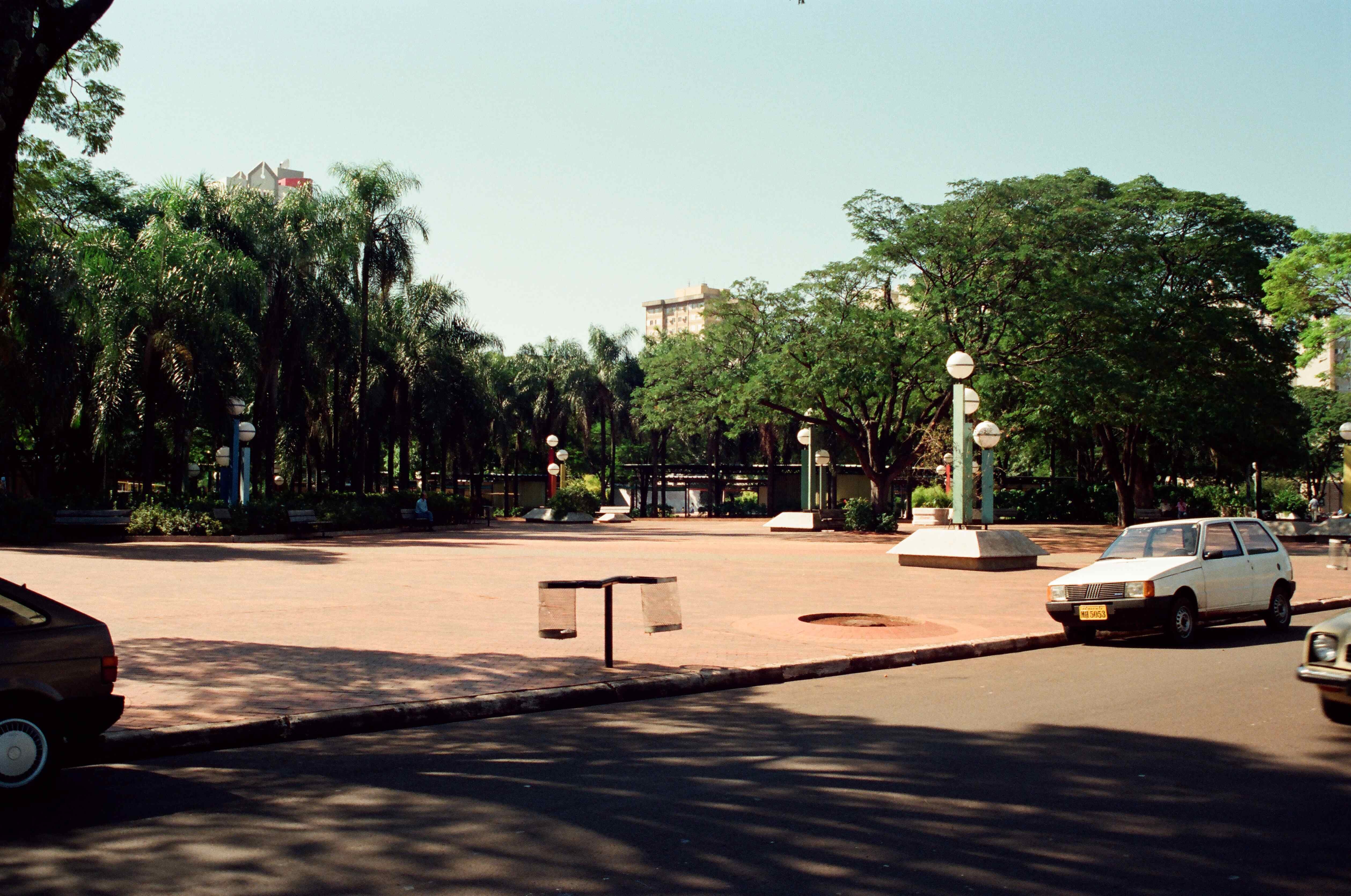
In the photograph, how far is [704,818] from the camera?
561cm

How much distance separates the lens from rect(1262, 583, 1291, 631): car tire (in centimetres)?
1370

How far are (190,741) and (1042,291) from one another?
30.6m

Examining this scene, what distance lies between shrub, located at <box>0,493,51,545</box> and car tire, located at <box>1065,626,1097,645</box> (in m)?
23.6

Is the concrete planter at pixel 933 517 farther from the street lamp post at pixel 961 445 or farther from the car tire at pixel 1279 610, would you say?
the car tire at pixel 1279 610

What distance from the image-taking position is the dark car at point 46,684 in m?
5.90

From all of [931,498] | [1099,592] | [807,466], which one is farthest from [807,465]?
[1099,592]

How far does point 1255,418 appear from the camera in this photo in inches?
1587

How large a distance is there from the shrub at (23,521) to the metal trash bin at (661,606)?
69.9 feet

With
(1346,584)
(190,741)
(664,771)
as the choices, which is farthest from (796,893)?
(1346,584)

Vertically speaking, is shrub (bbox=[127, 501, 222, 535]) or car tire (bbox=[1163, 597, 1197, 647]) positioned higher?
shrub (bbox=[127, 501, 222, 535])

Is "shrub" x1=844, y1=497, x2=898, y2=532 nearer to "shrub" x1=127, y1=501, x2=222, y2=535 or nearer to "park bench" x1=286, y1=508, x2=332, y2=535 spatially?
"park bench" x1=286, y1=508, x2=332, y2=535

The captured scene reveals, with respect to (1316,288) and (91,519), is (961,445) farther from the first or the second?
(91,519)

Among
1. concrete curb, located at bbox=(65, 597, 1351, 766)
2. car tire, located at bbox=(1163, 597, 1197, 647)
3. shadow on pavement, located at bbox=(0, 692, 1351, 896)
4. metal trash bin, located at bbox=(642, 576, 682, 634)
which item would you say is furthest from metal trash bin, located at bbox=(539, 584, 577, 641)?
car tire, located at bbox=(1163, 597, 1197, 647)

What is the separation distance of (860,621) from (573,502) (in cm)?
3644
